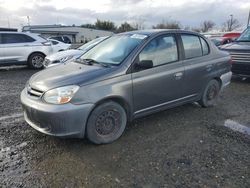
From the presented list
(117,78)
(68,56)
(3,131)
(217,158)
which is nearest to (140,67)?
(117,78)

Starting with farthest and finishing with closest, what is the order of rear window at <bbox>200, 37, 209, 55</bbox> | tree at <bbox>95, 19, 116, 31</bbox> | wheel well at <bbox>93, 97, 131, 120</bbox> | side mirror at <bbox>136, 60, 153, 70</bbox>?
tree at <bbox>95, 19, 116, 31</bbox> < rear window at <bbox>200, 37, 209, 55</bbox> < side mirror at <bbox>136, 60, 153, 70</bbox> < wheel well at <bbox>93, 97, 131, 120</bbox>

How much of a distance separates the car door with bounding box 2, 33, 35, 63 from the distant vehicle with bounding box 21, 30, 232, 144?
7.21 metres

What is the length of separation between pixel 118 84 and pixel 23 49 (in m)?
8.62

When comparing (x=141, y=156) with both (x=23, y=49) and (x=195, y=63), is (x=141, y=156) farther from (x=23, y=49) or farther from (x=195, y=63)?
(x=23, y=49)

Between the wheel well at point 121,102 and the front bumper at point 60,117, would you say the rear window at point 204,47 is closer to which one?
the wheel well at point 121,102

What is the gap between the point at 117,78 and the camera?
3.75 meters

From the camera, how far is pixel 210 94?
18.0 ft

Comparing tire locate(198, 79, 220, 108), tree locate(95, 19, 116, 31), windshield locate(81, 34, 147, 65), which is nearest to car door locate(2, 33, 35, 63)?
windshield locate(81, 34, 147, 65)

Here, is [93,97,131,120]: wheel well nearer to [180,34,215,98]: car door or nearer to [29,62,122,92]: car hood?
[29,62,122,92]: car hood

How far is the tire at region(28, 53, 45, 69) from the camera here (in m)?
11.4

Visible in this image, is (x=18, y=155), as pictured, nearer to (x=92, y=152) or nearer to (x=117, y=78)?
(x=92, y=152)

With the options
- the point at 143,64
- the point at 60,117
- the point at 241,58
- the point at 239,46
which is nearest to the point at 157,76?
the point at 143,64

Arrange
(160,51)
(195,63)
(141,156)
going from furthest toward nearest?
(195,63)
(160,51)
(141,156)

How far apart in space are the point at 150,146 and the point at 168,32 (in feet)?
6.82
